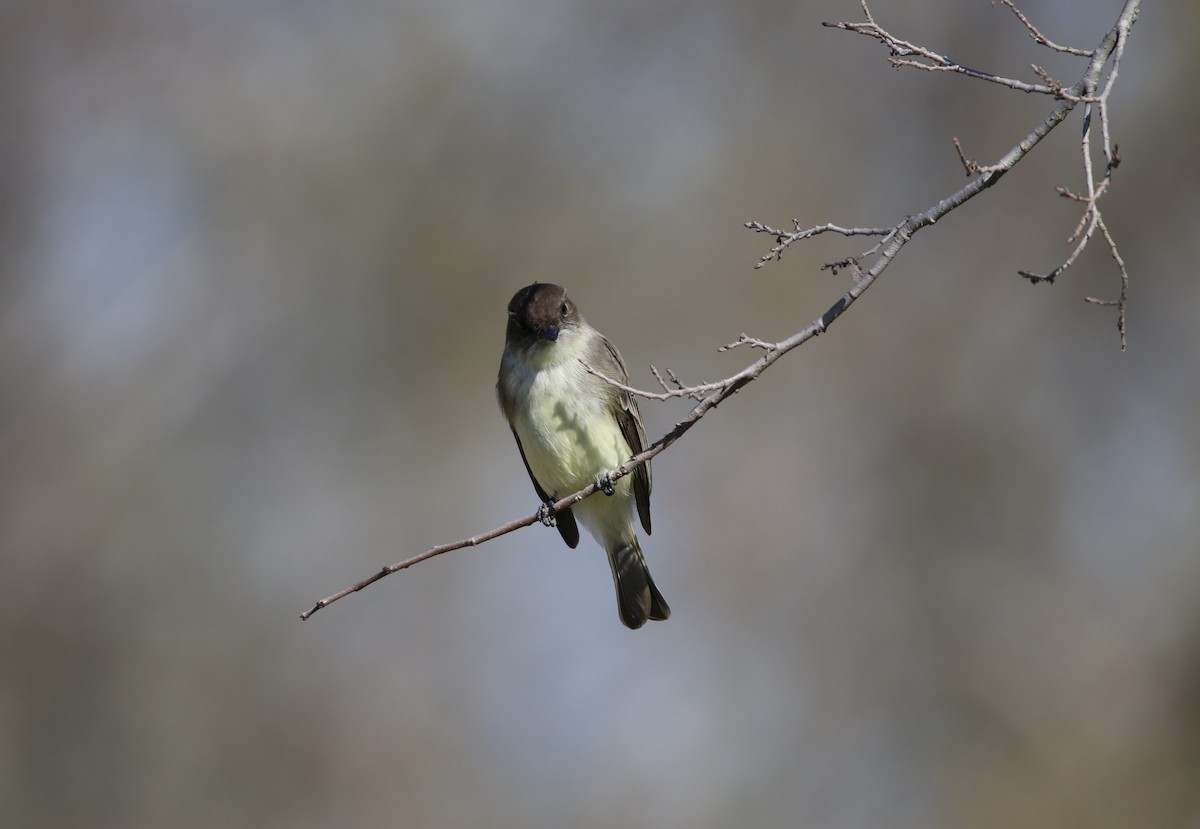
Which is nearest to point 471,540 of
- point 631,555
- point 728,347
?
point 728,347

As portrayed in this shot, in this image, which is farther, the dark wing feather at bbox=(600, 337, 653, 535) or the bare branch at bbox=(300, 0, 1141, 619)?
the dark wing feather at bbox=(600, 337, 653, 535)

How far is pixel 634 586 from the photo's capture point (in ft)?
25.3

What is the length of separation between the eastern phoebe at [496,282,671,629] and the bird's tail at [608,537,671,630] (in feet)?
2.34

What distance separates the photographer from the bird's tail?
25.2 feet

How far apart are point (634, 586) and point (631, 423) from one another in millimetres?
1251

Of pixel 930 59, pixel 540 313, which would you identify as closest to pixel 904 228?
pixel 930 59

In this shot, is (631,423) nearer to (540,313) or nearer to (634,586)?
(540,313)

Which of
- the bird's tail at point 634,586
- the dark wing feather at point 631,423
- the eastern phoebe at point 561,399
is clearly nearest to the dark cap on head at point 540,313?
the eastern phoebe at point 561,399

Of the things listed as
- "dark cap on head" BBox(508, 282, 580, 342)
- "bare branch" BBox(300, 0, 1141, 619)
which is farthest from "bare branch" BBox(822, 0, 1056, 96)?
"dark cap on head" BBox(508, 282, 580, 342)

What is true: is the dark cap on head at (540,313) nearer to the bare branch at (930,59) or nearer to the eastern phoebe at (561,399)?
the eastern phoebe at (561,399)

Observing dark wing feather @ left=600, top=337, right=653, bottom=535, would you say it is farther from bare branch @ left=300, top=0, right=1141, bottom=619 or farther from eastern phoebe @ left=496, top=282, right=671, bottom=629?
bare branch @ left=300, top=0, right=1141, bottom=619

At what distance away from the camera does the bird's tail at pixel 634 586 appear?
7688 millimetres

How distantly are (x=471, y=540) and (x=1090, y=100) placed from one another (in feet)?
7.98

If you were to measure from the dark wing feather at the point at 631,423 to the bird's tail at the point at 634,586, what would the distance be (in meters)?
0.48
